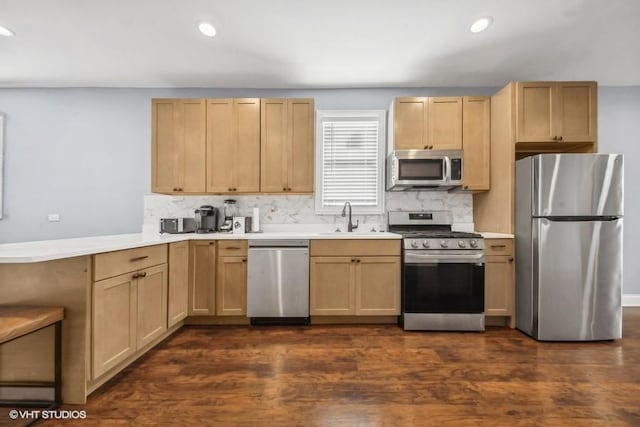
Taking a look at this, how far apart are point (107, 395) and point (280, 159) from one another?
2500mm

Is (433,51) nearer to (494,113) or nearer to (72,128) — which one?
(494,113)

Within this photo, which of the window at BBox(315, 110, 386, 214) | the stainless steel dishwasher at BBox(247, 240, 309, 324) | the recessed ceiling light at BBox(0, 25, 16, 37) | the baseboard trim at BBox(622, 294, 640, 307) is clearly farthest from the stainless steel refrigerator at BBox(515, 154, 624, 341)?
the recessed ceiling light at BBox(0, 25, 16, 37)

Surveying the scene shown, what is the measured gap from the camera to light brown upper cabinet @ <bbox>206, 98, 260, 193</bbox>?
3.50 metres

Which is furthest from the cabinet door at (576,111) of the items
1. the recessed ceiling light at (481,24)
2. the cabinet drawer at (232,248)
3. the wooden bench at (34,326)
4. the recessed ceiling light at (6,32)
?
the recessed ceiling light at (6,32)

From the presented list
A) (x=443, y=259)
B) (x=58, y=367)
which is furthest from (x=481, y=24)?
(x=58, y=367)

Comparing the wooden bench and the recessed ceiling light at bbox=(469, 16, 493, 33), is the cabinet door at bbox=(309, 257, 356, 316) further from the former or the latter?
the recessed ceiling light at bbox=(469, 16, 493, 33)

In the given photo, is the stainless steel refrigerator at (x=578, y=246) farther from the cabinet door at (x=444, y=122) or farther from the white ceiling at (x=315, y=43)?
the white ceiling at (x=315, y=43)

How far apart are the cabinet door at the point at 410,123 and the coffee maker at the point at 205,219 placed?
87.7 inches

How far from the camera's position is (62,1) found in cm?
246

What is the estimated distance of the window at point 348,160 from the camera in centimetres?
382

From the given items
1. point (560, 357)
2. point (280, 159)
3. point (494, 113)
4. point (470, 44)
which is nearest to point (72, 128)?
point (280, 159)

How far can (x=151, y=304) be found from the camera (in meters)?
2.43

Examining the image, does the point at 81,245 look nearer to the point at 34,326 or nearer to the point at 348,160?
the point at 34,326

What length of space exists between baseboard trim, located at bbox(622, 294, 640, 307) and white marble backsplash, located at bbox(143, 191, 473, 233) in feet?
7.02
